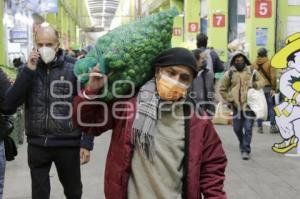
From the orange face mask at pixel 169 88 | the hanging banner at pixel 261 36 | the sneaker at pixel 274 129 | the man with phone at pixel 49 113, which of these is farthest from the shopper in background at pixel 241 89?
the hanging banner at pixel 261 36

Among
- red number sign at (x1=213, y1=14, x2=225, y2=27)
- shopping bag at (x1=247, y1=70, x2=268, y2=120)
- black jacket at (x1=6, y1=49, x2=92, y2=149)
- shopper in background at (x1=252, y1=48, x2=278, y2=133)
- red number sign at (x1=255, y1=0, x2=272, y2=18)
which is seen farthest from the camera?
red number sign at (x1=213, y1=14, x2=225, y2=27)

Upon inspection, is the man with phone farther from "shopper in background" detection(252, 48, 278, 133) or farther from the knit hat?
"shopper in background" detection(252, 48, 278, 133)

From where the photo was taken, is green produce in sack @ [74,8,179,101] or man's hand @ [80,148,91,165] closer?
green produce in sack @ [74,8,179,101]

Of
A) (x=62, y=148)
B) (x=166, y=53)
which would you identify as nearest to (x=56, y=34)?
(x=62, y=148)

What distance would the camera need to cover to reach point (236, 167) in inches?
340

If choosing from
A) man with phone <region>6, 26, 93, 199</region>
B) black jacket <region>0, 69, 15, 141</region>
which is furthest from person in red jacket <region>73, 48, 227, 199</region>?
black jacket <region>0, 69, 15, 141</region>

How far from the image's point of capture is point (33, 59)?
165 inches

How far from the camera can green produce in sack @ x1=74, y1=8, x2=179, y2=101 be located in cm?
266

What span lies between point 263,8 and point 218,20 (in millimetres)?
4868

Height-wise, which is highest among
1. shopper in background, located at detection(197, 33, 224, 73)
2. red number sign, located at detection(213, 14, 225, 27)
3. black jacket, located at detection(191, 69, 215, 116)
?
red number sign, located at detection(213, 14, 225, 27)

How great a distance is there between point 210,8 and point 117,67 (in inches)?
842

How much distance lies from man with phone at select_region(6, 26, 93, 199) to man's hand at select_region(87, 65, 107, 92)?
1.64m

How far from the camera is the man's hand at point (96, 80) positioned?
2.68m

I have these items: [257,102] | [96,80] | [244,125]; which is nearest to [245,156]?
[244,125]
